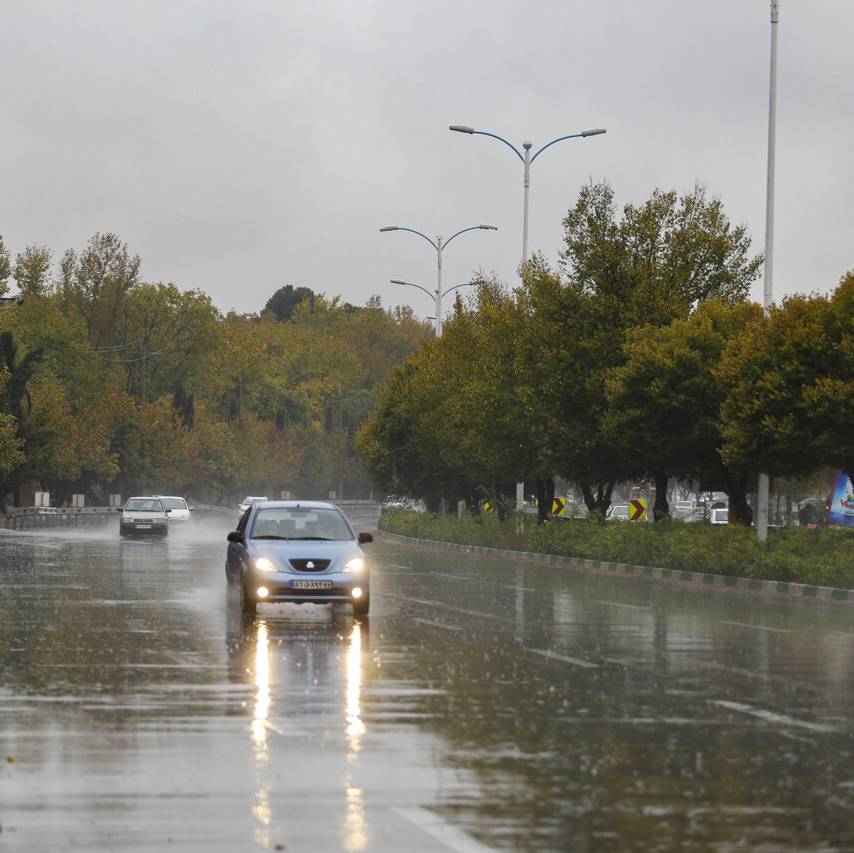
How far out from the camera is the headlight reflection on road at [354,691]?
11.6 meters

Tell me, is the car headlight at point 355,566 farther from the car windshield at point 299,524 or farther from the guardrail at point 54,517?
the guardrail at point 54,517

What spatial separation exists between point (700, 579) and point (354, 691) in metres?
24.6

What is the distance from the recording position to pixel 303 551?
76.1 feet

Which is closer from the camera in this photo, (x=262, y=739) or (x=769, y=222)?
(x=262, y=739)

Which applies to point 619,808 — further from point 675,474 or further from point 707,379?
point 675,474

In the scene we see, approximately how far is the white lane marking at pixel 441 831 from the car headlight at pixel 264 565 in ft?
46.4

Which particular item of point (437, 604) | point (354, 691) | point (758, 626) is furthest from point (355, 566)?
point (354, 691)

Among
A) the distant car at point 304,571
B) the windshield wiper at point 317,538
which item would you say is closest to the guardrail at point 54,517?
the windshield wiper at point 317,538

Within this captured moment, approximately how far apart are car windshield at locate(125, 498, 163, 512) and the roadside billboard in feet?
83.4

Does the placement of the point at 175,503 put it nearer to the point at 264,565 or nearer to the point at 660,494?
the point at 660,494

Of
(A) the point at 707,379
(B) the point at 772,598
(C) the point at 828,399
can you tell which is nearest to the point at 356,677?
(B) the point at 772,598

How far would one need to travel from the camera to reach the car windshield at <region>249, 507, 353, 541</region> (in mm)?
24516

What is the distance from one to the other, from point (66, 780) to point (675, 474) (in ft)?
A: 129

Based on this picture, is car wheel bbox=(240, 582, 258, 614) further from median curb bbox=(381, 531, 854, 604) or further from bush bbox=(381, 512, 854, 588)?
bush bbox=(381, 512, 854, 588)
